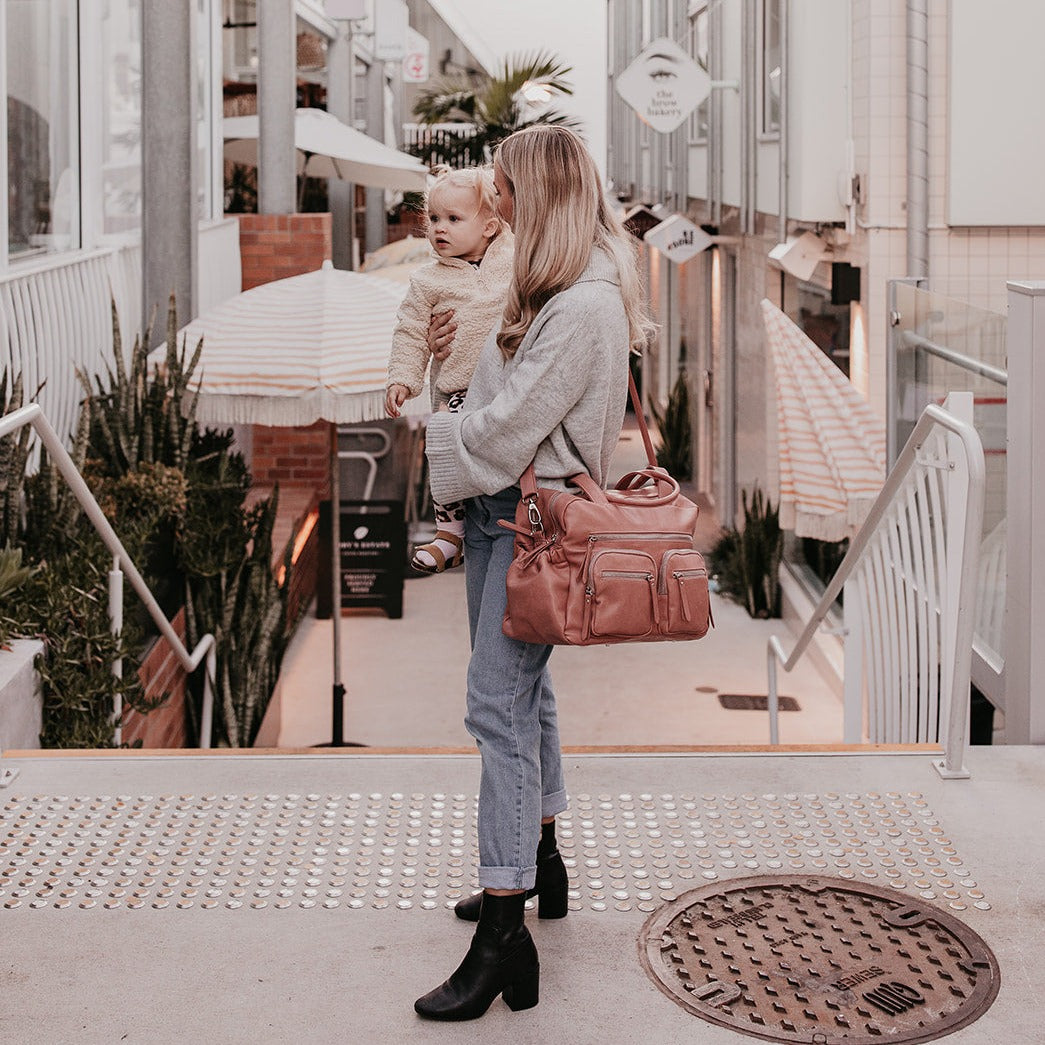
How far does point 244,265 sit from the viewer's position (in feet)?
41.3

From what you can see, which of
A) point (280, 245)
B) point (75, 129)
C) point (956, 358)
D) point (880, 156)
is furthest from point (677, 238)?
point (956, 358)

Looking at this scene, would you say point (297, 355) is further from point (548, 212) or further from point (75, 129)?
point (548, 212)

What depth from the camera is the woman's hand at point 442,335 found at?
3.30 meters

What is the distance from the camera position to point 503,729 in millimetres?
2809

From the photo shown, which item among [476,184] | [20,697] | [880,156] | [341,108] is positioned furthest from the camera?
[341,108]

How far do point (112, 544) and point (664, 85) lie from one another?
7.39 m

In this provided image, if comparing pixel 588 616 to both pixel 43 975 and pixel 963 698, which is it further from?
pixel 963 698

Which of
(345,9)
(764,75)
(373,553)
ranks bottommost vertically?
(373,553)

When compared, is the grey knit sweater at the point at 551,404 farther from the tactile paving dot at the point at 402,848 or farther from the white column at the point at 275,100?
the white column at the point at 275,100

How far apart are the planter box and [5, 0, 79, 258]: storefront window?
2823mm

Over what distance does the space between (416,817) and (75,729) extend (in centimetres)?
157

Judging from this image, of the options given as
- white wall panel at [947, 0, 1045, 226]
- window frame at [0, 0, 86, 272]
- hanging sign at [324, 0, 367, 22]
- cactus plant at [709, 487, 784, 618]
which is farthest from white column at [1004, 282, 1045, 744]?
hanging sign at [324, 0, 367, 22]

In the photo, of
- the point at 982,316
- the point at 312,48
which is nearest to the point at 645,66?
the point at 982,316

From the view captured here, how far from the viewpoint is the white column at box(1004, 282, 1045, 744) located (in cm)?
406
